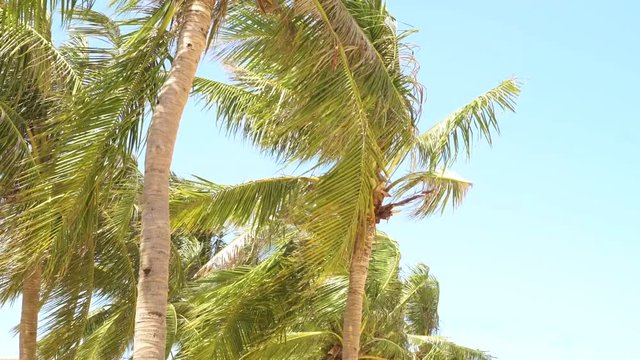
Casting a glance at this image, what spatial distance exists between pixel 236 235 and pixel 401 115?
23.0ft

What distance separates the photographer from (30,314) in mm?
13750

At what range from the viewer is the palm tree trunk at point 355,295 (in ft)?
42.4

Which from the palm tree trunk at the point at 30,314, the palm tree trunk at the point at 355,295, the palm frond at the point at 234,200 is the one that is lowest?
the palm tree trunk at the point at 30,314

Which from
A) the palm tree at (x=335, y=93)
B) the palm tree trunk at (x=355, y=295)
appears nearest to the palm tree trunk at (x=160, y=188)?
the palm tree at (x=335, y=93)

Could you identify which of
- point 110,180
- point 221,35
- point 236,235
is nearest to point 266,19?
point 221,35

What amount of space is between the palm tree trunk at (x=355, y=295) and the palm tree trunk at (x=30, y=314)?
14.8ft

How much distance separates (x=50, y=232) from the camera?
344 inches

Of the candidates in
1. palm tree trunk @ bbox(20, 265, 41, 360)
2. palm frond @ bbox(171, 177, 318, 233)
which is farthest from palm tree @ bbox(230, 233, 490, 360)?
palm tree trunk @ bbox(20, 265, 41, 360)

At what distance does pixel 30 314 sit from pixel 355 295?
4801mm

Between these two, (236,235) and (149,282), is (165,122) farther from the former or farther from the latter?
(236,235)

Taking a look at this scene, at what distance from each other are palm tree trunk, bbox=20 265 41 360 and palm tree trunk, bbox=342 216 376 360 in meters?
4.52

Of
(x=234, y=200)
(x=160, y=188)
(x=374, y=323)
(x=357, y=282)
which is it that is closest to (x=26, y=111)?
(x=234, y=200)

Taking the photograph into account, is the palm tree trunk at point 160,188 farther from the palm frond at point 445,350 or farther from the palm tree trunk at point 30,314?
the palm frond at point 445,350

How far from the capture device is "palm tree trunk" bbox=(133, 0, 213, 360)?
6723 mm
